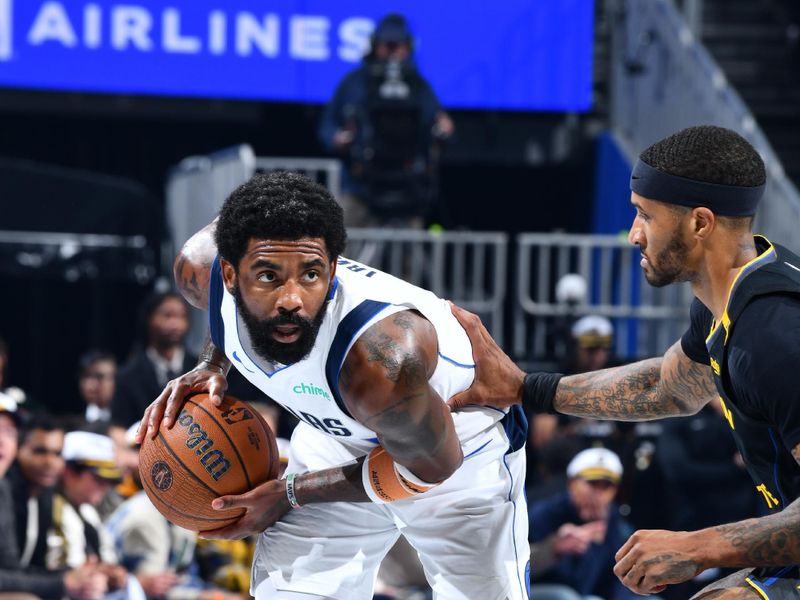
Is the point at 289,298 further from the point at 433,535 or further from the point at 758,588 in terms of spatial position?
the point at 758,588

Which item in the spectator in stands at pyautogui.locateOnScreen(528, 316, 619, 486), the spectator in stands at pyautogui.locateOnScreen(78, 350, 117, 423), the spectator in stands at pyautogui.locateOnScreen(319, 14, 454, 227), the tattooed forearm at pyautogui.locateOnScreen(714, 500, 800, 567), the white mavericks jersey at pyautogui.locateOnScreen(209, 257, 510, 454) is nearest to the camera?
the tattooed forearm at pyautogui.locateOnScreen(714, 500, 800, 567)

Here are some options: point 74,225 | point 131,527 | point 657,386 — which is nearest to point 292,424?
point 131,527

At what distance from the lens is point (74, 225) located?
9.13m

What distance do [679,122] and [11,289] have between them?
5139mm

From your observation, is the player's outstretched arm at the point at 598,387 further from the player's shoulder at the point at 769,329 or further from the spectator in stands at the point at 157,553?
the spectator in stands at the point at 157,553

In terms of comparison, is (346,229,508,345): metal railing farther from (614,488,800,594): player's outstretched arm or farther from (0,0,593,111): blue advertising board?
(614,488,800,594): player's outstretched arm

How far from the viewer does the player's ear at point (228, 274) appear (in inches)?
151

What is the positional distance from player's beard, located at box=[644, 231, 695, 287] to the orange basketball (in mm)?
1352

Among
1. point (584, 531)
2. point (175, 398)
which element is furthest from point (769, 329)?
point (584, 531)

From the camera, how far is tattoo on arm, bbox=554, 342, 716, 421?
4004 millimetres

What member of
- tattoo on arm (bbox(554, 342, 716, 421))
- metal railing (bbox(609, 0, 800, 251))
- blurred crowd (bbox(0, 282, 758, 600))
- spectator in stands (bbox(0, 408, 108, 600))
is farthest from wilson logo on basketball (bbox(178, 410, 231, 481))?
metal railing (bbox(609, 0, 800, 251))

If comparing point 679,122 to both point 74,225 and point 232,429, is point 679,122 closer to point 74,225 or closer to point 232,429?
point 74,225

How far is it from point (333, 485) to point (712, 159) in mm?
1543

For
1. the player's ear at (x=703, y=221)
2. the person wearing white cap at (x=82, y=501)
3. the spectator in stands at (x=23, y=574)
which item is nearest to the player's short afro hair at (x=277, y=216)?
the player's ear at (x=703, y=221)
